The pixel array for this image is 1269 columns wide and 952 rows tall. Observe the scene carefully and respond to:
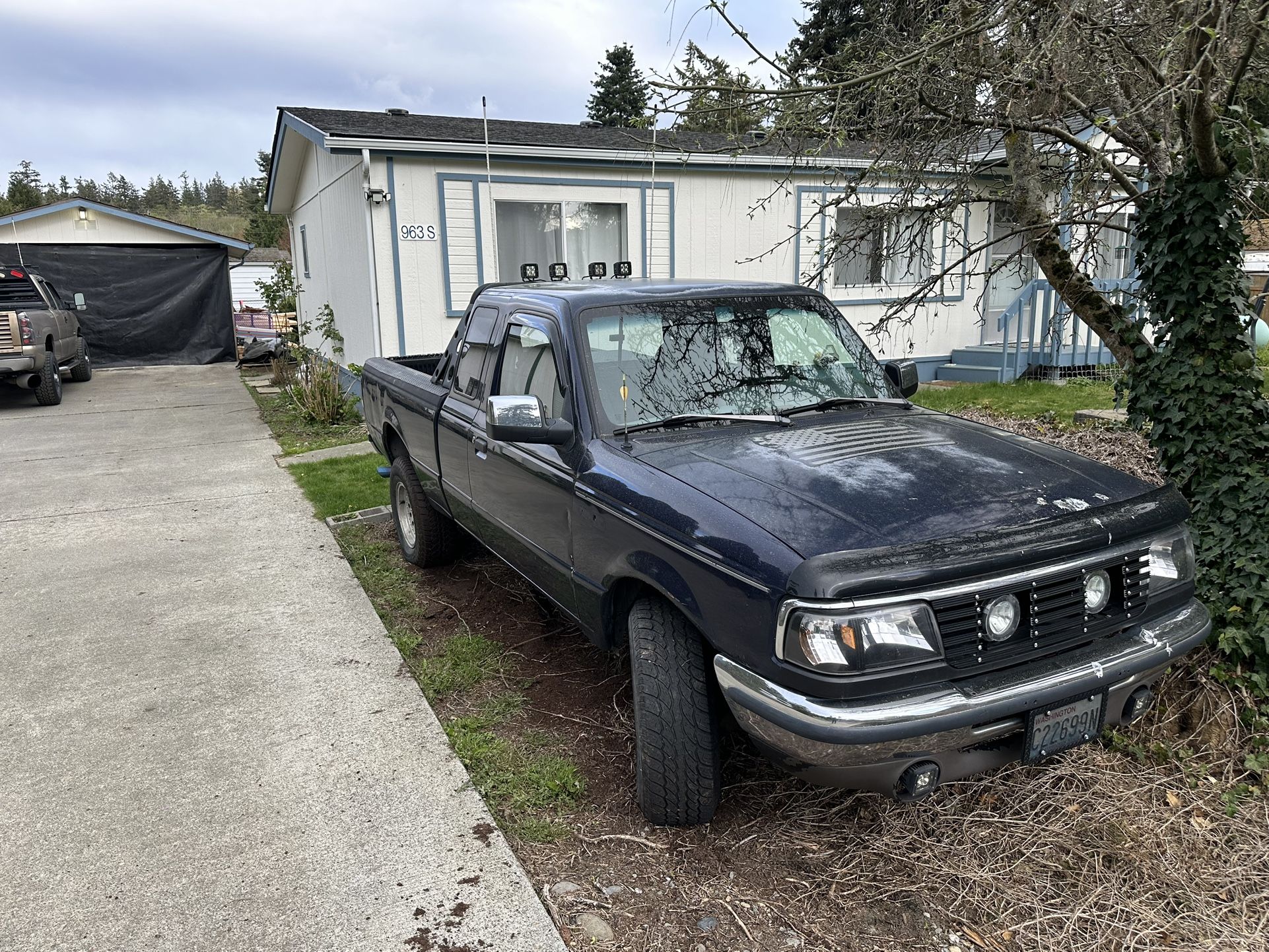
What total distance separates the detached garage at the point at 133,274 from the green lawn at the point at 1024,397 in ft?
54.1

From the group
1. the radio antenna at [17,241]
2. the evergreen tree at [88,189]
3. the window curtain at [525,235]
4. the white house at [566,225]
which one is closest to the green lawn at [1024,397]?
the white house at [566,225]

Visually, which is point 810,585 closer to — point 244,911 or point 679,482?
point 679,482

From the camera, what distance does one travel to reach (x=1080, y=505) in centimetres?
284

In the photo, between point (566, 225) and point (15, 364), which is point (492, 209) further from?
point (15, 364)

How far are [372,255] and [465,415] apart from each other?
21.3 feet

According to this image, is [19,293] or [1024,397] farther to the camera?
[19,293]

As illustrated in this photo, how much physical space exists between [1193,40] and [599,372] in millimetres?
2862

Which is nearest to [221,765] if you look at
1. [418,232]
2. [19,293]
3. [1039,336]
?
[418,232]

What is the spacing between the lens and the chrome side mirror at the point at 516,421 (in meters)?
3.45

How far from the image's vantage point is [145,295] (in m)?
20.3

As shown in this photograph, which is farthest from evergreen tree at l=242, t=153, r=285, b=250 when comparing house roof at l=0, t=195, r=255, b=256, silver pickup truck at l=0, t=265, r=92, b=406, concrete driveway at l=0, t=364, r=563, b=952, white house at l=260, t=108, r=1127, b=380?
concrete driveway at l=0, t=364, r=563, b=952

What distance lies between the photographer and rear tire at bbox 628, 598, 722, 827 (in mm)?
2924

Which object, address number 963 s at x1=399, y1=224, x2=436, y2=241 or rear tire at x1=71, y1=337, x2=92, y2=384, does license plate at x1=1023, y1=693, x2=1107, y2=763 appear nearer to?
address number 963 s at x1=399, y1=224, x2=436, y2=241

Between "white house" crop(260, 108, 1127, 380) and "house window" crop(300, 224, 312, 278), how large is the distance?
200cm
